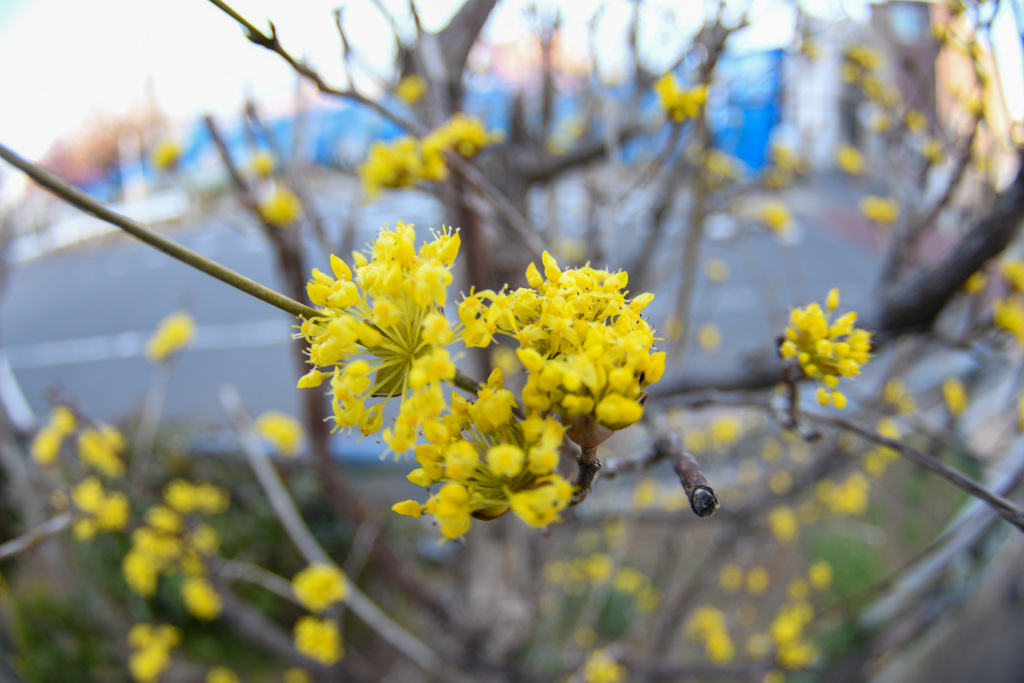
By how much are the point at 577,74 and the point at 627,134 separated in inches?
46.5

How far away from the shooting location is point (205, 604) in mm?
2486

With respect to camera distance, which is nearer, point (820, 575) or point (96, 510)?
point (96, 510)

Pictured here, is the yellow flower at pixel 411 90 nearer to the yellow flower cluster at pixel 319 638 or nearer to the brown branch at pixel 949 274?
the brown branch at pixel 949 274

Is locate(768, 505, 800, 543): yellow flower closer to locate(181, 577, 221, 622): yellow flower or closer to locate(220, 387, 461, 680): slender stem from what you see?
locate(220, 387, 461, 680): slender stem

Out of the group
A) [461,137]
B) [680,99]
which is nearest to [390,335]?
[461,137]

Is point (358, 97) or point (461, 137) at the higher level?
point (358, 97)

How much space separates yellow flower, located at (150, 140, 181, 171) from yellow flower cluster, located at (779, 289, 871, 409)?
2.99 metres

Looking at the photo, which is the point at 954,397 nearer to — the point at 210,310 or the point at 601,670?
the point at 601,670

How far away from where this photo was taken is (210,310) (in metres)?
9.73

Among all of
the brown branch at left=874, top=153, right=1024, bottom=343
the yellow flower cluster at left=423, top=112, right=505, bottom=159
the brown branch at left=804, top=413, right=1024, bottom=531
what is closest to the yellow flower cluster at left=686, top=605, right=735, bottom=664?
the brown branch at left=874, top=153, right=1024, bottom=343

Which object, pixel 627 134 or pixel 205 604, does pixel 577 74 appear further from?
pixel 205 604

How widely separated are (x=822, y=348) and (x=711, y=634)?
3.07 metres

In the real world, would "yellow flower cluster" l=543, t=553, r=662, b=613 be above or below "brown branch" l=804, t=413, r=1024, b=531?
below

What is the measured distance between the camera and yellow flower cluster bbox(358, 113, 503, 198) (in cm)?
148
